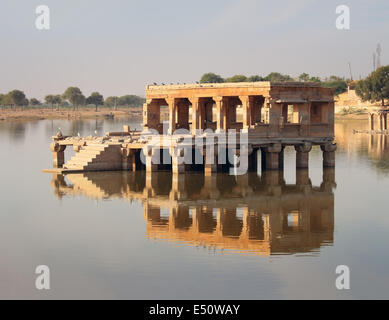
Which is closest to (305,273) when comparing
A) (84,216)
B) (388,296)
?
(388,296)

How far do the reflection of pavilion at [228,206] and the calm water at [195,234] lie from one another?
0.06 metres

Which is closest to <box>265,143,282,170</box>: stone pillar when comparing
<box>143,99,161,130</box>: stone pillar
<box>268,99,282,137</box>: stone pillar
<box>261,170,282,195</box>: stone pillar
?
<box>261,170,282,195</box>: stone pillar

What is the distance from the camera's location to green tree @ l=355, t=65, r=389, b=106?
107188mm

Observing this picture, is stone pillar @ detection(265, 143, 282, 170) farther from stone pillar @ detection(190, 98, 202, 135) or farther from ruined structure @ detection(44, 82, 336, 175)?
stone pillar @ detection(190, 98, 202, 135)

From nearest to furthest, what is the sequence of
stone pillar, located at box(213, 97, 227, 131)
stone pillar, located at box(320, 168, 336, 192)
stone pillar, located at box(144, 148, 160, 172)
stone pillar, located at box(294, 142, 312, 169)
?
stone pillar, located at box(320, 168, 336, 192) → stone pillar, located at box(144, 148, 160, 172) → stone pillar, located at box(213, 97, 227, 131) → stone pillar, located at box(294, 142, 312, 169)

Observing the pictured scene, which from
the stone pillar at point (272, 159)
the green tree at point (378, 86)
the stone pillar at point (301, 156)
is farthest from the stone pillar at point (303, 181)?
the green tree at point (378, 86)

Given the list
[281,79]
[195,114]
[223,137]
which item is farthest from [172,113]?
[281,79]

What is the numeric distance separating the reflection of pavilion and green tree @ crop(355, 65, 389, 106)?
216 ft

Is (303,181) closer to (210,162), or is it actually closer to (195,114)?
(210,162)

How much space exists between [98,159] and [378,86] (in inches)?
2881

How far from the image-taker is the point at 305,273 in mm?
22781

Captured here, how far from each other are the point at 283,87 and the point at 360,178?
7206 millimetres

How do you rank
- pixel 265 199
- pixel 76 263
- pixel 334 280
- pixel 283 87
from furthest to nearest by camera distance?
pixel 283 87 → pixel 265 199 → pixel 76 263 → pixel 334 280
